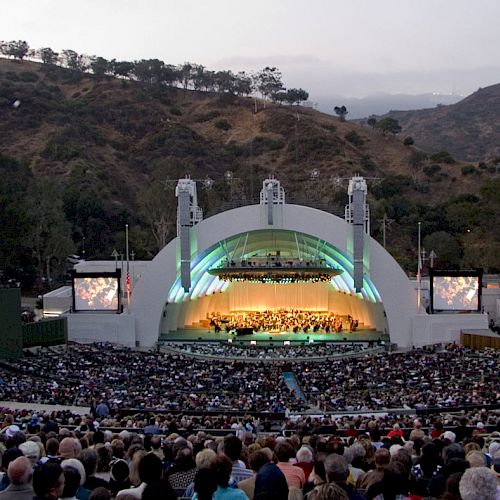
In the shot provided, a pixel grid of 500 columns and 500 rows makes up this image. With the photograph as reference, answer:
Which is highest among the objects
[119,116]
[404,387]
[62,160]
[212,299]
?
[119,116]

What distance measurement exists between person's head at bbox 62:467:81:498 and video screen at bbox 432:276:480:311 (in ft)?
102

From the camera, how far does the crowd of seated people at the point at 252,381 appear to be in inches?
895

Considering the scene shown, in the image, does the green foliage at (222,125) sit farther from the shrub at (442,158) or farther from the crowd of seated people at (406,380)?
the crowd of seated people at (406,380)

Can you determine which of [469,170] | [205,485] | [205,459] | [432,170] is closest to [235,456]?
[205,459]

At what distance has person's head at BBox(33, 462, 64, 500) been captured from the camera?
5.23 meters

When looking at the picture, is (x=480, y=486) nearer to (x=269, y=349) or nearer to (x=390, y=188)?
(x=269, y=349)

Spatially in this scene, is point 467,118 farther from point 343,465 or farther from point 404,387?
point 343,465

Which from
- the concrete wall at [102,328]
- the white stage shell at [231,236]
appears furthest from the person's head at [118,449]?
the white stage shell at [231,236]

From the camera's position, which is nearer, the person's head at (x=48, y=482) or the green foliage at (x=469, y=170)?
the person's head at (x=48, y=482)

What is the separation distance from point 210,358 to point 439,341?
9.76m

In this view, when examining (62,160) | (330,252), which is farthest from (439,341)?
(62,160)

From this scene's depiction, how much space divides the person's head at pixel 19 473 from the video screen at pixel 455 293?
31463 mm

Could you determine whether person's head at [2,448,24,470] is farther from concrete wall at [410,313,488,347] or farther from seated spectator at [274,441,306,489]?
concrete wall at [410,313,488,347]

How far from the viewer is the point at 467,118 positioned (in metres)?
136
